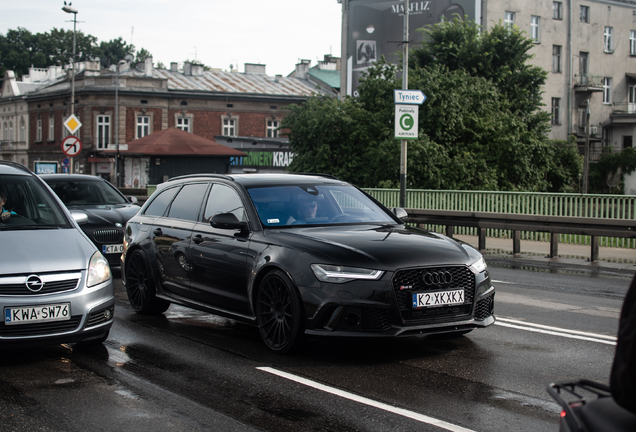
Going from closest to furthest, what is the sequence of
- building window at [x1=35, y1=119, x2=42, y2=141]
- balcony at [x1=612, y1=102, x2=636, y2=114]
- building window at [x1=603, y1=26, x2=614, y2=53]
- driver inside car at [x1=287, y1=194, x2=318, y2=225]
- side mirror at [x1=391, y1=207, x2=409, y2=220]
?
driver inside car at [x1=287, y1=194, x2=318, y2=225] < side mirror at [x1=391, y1=207, x2=409, y2=220] < building window at [x1=603, y1=26, x2=614, y2=53] < balcony at [x1=612, y1=102, x2=636, y2=114] < building window at [x1=35, y1=119, x2=42, y2=141]

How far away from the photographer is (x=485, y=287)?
21.0ft

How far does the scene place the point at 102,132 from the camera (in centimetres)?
6531

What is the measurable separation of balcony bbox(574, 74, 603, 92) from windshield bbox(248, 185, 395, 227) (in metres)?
54.1

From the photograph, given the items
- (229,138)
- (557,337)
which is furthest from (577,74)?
(557,337)

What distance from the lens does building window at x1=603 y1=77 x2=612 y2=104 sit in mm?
60656

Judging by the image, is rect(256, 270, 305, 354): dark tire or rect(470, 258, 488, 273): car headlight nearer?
rect(256, 270, 305, 354): dark tire

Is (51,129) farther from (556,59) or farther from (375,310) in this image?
(375,310)

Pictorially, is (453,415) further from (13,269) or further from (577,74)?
(577,74)

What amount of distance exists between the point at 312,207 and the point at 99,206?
675 cm

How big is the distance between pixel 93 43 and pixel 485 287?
11777 centimetres

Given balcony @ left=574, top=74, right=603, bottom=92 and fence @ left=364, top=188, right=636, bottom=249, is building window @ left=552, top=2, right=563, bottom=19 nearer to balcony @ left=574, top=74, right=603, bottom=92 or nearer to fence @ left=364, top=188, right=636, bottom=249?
balcony @ left=574, top=74, right=603, bottom=92

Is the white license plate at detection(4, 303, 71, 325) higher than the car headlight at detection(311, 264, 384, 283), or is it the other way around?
the car headlight at detection(311, 264, 384, 283)

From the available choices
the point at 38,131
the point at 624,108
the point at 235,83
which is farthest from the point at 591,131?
the point at 38,131

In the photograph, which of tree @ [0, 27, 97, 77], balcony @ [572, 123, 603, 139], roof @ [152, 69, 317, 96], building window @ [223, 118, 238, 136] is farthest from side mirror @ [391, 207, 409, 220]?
tree @ [0, 27, 97, 77]
